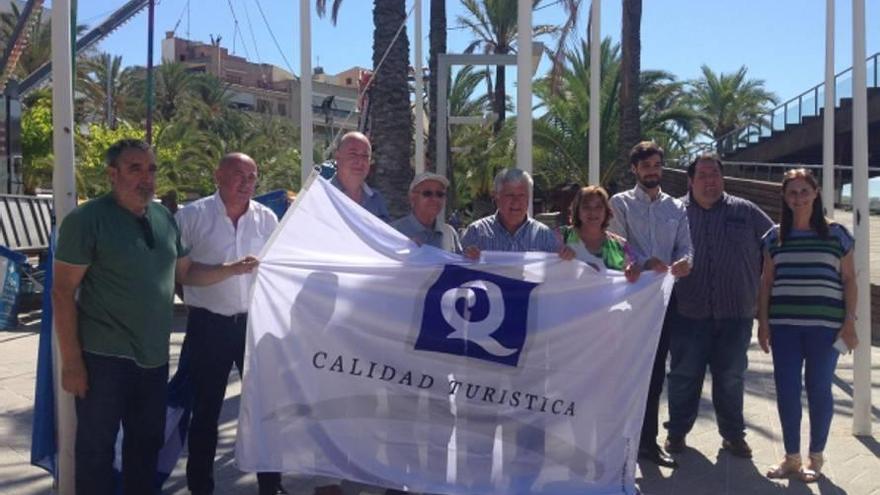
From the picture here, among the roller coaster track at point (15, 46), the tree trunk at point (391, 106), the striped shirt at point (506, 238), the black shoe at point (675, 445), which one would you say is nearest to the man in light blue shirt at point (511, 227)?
the striped shirt at point (506, 238)

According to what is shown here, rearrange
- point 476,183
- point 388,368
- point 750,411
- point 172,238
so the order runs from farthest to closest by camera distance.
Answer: point 476,183 < point 750,411 < point 388,368 < point 172,238

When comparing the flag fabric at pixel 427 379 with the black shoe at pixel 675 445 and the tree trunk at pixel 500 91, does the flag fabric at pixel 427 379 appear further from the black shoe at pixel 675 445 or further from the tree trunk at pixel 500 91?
the tree trunk at pixel 500 91

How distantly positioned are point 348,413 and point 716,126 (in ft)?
134

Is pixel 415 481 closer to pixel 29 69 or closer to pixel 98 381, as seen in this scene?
pixel 98 381

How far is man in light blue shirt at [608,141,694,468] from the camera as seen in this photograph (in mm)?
5324

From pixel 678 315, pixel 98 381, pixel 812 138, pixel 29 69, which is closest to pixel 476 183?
pixel 812 138

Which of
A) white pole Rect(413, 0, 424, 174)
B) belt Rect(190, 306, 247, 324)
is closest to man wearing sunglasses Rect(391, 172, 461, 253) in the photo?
belt Rect(190, 306, 247, 324)

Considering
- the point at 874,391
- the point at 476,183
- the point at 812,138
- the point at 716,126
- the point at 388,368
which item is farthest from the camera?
the point at 716,126

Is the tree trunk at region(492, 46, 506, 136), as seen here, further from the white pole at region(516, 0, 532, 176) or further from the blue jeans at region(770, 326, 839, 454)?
the blue jeans at region(770, 326, 839, 454)

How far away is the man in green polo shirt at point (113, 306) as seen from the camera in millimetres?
3820

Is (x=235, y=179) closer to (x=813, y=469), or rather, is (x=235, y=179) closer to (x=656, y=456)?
(x=656, y=456)

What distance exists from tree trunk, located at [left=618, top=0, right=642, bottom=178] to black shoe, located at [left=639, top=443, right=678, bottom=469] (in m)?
11.1

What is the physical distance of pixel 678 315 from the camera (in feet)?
18.5

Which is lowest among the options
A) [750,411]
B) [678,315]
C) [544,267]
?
[750,411]
